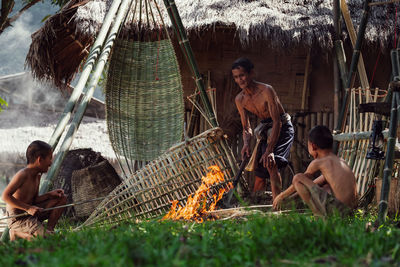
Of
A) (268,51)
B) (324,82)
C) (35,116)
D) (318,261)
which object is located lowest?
(35,116)

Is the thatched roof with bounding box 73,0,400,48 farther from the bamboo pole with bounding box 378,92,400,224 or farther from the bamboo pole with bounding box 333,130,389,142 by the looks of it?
the bamboo pole with bounding box 378,92,400,224

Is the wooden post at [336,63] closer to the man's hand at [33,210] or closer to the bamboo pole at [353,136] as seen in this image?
the bamboo pole at [353,136]

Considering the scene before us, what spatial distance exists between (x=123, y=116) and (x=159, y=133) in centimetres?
58

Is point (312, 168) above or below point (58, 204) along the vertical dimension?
above

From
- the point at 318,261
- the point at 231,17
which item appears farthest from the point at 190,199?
the point at 231,17

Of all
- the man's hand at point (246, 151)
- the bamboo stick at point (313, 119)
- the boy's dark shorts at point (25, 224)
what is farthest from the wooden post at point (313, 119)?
the boy's dark shorts at point (25, 224)

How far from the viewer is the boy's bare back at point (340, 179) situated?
3750mm

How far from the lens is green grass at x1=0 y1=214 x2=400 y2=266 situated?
6.56 feet

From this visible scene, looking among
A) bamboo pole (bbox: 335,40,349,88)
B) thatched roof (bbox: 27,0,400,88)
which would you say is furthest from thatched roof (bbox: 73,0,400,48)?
bamboo pole (bbox: 335,40,349,88)

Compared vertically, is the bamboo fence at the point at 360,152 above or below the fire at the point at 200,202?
above

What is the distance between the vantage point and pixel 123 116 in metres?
7.04

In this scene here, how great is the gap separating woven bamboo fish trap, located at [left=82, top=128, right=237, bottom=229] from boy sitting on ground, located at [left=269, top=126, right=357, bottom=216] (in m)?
1.45

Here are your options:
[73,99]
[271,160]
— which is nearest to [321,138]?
[271,160]

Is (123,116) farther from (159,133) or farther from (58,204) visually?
(58,204)
